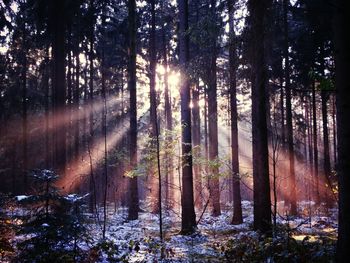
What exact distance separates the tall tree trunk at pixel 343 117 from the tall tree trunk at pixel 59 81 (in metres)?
10.8

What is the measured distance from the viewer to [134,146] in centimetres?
1825

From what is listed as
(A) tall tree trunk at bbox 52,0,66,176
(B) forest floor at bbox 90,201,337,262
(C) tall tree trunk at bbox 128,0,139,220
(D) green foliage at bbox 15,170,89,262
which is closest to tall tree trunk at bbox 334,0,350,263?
(B) forest floor at bbox 90,201,337,262

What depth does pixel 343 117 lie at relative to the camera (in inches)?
222

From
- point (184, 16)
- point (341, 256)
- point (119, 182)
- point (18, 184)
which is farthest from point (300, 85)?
point (18, 184)

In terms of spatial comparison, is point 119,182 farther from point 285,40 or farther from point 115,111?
point 285,40

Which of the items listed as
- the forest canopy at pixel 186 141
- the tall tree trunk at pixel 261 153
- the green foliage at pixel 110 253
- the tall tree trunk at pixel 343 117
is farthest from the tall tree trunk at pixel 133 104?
the tall tree trunk at pixel 343 117

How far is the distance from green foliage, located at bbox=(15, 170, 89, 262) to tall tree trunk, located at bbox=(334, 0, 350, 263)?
15.8ft

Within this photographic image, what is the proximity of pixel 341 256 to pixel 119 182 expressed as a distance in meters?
30.1

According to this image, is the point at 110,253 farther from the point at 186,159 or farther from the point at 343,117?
the point at 343,117

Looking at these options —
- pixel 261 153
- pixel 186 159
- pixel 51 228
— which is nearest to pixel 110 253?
pixel 51 228

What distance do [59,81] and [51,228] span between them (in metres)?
8.30

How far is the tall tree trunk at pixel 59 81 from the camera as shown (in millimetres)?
13984

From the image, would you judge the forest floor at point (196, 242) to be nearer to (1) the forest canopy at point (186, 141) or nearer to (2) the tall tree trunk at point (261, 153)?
(1) the forest canopy at point (186, 141)

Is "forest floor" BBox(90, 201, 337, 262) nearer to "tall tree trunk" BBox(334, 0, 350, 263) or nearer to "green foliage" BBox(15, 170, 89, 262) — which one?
"green foliage" BBox(15, 170, 89, 262)
